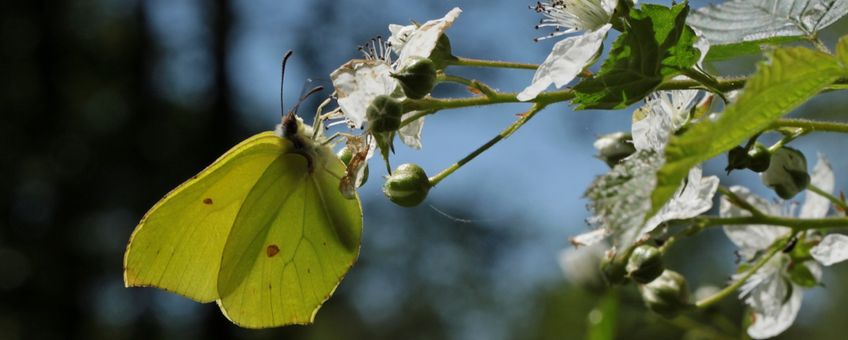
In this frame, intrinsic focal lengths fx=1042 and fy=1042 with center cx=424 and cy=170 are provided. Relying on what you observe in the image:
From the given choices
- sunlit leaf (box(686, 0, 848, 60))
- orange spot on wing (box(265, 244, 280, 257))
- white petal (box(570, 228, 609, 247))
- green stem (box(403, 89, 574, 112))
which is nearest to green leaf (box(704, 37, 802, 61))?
sunlit leaf (box(686, 0, 848, 60))

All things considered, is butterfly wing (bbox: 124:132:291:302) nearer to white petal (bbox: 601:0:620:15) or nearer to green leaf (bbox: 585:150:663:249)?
white petal (bbox: 601:0:620:15)

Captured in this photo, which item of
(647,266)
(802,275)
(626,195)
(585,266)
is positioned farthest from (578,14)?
(585,266)

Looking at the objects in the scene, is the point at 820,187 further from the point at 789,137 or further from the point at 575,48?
the point at 575,48

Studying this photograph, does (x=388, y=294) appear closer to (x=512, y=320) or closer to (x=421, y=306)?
(x=421, y=306)

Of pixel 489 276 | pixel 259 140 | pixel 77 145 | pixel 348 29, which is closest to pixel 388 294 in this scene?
pixel 489 276

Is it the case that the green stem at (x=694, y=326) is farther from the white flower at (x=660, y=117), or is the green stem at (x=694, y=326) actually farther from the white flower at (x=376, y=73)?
the white flower at (x=376, y=73)
